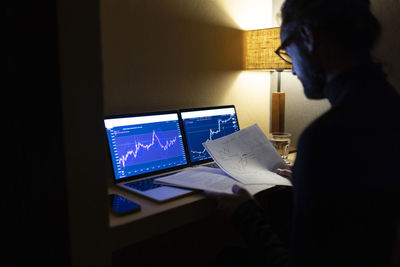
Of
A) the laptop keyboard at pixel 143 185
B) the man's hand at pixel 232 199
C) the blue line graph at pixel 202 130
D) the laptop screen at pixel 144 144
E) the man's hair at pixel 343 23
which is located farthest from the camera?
the blue line graph at pixel 202 130

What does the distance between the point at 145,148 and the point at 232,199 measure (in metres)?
0.51

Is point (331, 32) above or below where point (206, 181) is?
above

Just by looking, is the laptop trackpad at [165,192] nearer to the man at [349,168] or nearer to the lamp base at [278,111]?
the man at [349,168]

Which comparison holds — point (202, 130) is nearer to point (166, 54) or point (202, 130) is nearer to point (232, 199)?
point (166, 54)

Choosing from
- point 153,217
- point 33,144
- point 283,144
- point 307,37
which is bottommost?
point 153,217

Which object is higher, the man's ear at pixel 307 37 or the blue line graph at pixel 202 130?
the man's ear at pixel 307 37

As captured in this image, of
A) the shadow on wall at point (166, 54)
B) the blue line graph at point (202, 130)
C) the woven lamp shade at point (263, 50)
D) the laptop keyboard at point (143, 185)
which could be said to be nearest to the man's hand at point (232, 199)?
the laptop keyboard at point (143, 185)

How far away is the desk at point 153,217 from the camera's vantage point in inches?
37.3

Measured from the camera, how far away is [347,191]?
2.35ft

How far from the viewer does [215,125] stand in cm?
170

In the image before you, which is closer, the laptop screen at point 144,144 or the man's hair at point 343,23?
the man's hair at point 343,23

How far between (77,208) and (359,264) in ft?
2.13

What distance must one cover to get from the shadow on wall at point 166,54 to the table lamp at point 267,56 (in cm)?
7

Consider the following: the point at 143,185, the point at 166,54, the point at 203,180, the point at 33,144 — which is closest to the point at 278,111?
the point at 166,54
